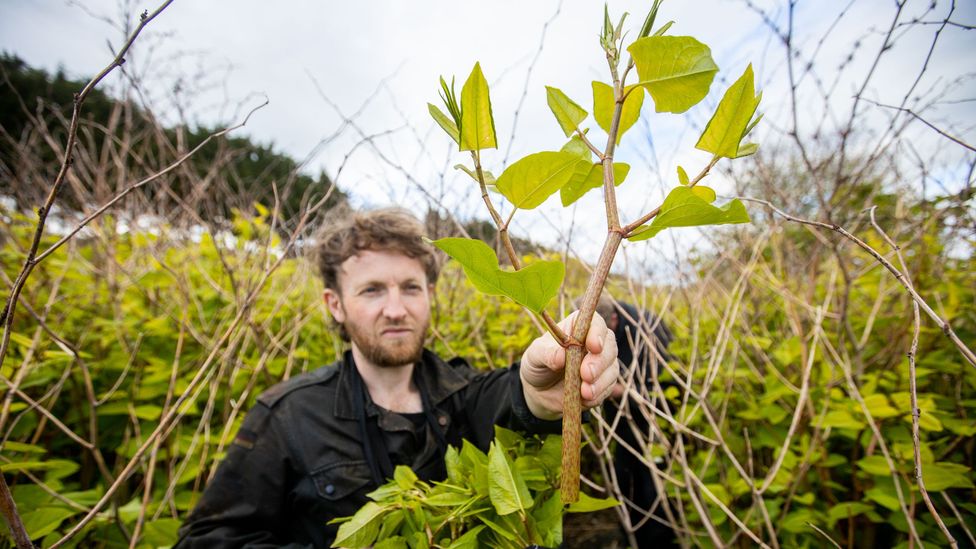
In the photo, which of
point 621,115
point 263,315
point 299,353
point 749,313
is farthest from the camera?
point 749,313

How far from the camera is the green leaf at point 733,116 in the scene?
0.53 metres

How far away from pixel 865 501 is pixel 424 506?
6.13 feet

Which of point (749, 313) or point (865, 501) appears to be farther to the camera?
point (749, 313)

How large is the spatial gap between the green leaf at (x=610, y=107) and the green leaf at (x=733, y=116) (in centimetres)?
11

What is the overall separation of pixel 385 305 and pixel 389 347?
0.19m

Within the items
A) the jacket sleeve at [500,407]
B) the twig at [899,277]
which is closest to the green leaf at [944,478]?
the twig at [899,277]

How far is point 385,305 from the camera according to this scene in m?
1.92

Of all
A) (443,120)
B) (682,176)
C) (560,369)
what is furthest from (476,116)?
(560,369)

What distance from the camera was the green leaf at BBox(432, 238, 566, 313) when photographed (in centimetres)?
48

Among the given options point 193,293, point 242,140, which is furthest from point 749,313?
point 242,140

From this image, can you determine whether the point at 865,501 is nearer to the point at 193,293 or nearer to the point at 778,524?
the point at 778,524

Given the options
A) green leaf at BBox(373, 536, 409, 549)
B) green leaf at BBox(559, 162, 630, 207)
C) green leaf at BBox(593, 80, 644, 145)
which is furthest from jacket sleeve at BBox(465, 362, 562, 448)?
green leaf at BBox(593, 80, 644, 145)

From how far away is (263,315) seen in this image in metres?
2.64

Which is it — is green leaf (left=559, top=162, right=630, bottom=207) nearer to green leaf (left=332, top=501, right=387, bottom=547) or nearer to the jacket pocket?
green leaf (left=332, top=501, right=387, bottom=547)
